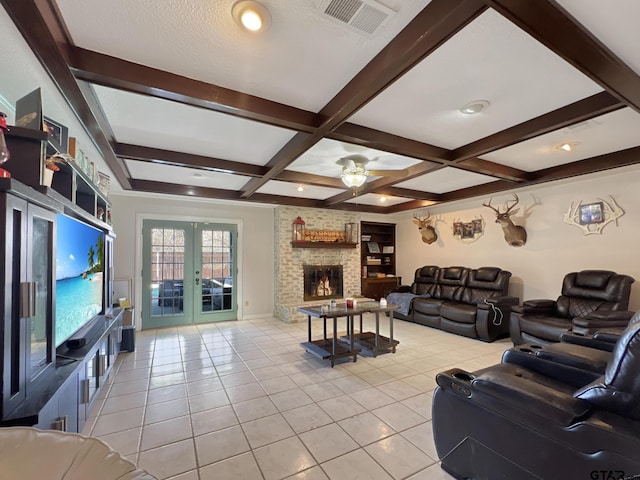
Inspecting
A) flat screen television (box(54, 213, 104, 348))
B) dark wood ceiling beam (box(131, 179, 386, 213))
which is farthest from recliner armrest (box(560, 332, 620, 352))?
dark wood ceiling beam (box(131, 179, 386, 213))

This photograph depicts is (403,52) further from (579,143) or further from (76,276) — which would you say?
(76,276)

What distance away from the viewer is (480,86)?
2057 millimetres

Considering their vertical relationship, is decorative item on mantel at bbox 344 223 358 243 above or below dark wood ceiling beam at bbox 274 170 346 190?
below

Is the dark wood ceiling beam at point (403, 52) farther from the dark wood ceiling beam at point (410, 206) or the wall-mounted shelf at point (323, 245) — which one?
the dark wood ceiling beam at point (410, 206)

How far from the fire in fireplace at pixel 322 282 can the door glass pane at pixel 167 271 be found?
8.33 feet

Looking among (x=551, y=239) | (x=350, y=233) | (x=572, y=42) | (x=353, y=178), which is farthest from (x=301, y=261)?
(x=572, y=42)

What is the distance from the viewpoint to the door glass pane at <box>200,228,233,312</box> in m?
5.77

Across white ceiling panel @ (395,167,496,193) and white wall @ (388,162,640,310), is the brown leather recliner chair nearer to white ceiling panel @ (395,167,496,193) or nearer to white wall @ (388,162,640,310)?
white wall @ (388,162,640,310)

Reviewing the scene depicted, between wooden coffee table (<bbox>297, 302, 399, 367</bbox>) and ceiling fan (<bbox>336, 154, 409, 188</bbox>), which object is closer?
ceiling fan (<bbox>336, 154, 409, 188</bbox>)

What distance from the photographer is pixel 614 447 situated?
3.79ft

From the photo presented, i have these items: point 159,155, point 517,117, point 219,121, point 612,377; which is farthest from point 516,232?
point 159,155

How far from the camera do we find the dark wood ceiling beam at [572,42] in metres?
1.33

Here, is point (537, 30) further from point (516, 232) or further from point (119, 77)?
point (516, 232)

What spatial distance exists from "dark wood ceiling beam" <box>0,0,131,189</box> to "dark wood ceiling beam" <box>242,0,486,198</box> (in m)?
1.61
